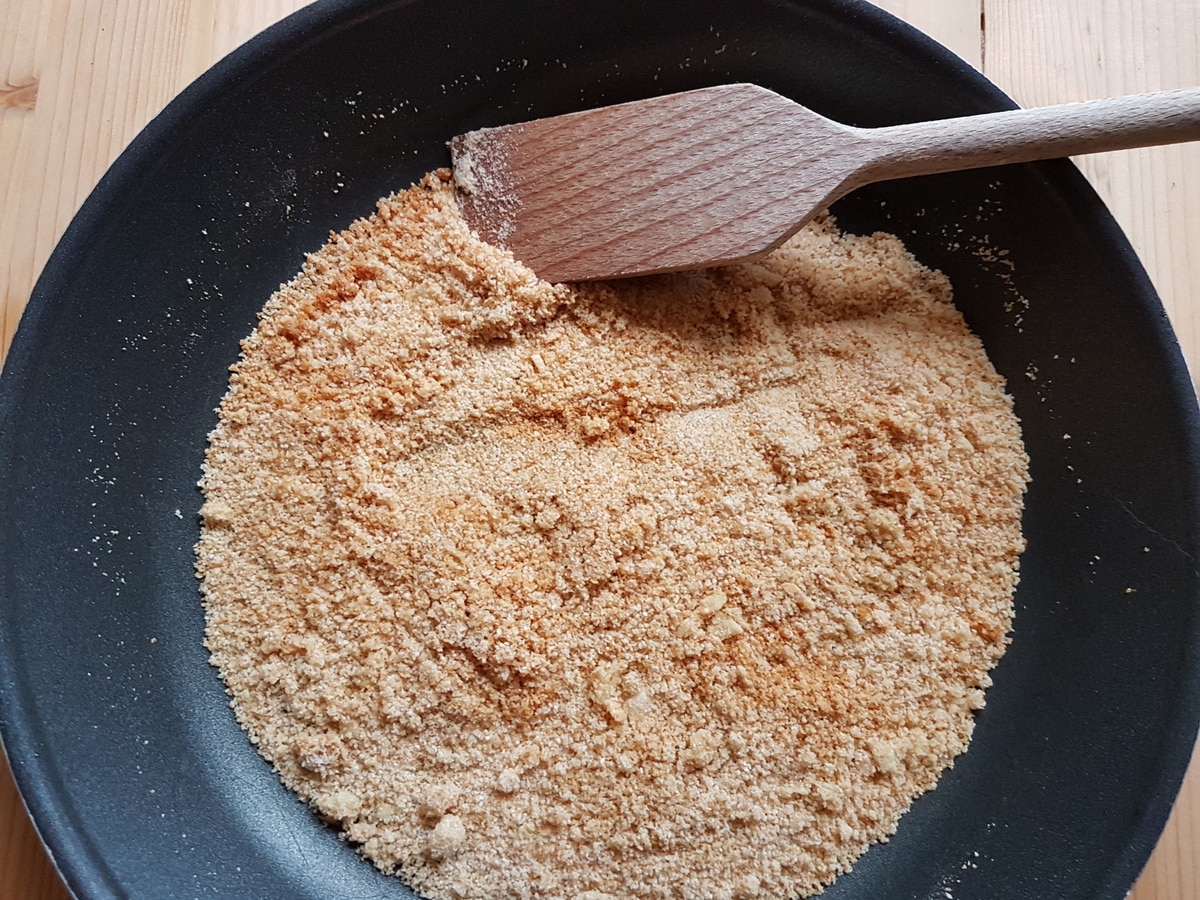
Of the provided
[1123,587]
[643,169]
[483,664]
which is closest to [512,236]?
[643,169]

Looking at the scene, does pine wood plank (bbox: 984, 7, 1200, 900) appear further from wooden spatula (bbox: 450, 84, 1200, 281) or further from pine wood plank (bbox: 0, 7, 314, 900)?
pine wood plank (bbox: 0, 7, 314, 900)

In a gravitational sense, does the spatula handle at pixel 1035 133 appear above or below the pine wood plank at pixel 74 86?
below

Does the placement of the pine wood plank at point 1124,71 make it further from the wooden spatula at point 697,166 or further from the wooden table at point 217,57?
the wooden spatula at point 697,166

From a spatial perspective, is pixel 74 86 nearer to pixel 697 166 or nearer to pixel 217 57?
pixel 217 57

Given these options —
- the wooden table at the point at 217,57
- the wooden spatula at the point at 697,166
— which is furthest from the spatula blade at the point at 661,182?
the wooden table at the point at 217,57

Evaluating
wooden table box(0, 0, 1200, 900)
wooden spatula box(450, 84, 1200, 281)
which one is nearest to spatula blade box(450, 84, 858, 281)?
wooden spatula box(450, 84, 1200, 281)

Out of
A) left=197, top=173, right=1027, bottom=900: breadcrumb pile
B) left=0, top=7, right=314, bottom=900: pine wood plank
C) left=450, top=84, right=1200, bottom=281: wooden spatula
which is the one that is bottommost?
left=197, top=173, right=1027, bottom=900: breadcrumb pile

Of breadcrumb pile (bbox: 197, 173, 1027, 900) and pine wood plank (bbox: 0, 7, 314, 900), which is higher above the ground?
pine wood plank (bbox: 0, 7, 314, 900)
